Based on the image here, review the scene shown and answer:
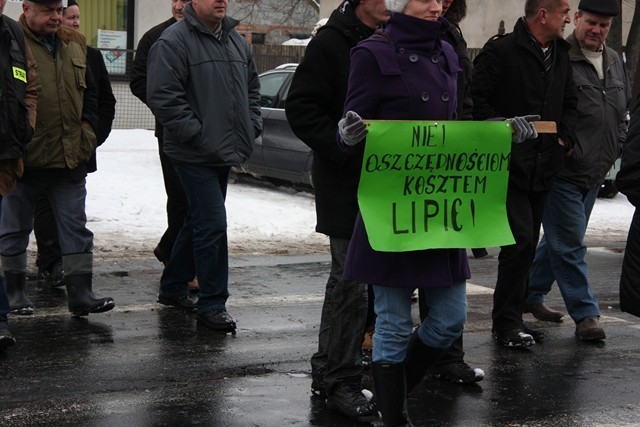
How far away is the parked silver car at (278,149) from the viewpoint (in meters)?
14.4

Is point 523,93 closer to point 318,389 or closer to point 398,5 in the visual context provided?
point 398,5

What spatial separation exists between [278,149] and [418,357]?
9.66 m

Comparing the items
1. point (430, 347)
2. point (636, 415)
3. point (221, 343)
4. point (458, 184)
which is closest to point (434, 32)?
point (458, 184)

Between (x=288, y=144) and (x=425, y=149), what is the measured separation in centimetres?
954

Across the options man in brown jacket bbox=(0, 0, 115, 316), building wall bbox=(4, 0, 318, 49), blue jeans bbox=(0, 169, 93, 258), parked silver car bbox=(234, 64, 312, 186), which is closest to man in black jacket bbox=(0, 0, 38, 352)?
man in brown jacket bbox=(0, 0, 115, 316)

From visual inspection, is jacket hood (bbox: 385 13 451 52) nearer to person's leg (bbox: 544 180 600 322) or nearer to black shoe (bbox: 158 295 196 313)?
person's leg (bbox: 544 180 600 322)

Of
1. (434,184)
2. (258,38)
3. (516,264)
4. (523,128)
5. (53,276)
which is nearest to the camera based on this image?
(434,184)

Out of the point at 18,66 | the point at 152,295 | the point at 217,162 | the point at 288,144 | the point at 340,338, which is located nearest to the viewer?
the point at 340,338

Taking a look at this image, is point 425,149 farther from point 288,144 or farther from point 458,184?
point 288,144

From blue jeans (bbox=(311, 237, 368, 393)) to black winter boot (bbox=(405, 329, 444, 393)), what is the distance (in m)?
0.46

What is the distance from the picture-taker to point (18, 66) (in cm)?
682

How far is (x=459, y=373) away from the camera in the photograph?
6254 mm

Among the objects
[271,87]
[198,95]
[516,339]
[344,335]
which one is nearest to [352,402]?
[344,335]

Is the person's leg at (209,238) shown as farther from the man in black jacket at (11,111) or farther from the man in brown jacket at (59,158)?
the man in black jacket at (11,111)
